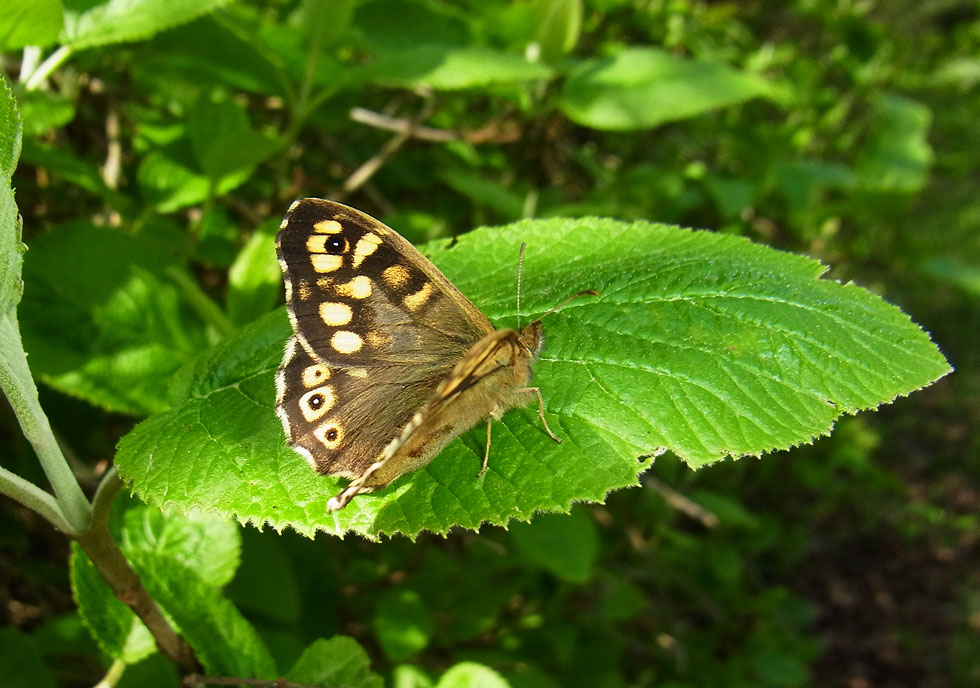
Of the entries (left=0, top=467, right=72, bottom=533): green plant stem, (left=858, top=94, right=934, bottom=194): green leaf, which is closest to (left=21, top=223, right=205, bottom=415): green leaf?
(left=0, top=467, right=72, bottom=533): green plant stem

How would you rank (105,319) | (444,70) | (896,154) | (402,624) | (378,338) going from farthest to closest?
(896,154) < (402,624) < (444,70) < (105,319) < (378,338)

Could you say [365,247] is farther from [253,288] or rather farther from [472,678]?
[472,678]

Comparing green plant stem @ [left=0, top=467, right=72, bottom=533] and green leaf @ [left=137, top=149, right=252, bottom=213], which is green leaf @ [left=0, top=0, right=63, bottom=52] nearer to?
green leaf @ [left=137, top=149, right=252, bottom=213]

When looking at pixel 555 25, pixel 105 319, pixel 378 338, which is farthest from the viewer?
pixel 555 25

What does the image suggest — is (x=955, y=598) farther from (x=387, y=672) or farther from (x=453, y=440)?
(x=453, y=440)

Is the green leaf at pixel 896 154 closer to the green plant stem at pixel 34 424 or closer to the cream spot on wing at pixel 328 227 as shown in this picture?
the cream spot on wing at pixel 328 227

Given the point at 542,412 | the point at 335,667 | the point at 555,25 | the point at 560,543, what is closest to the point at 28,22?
the point at 542,412
